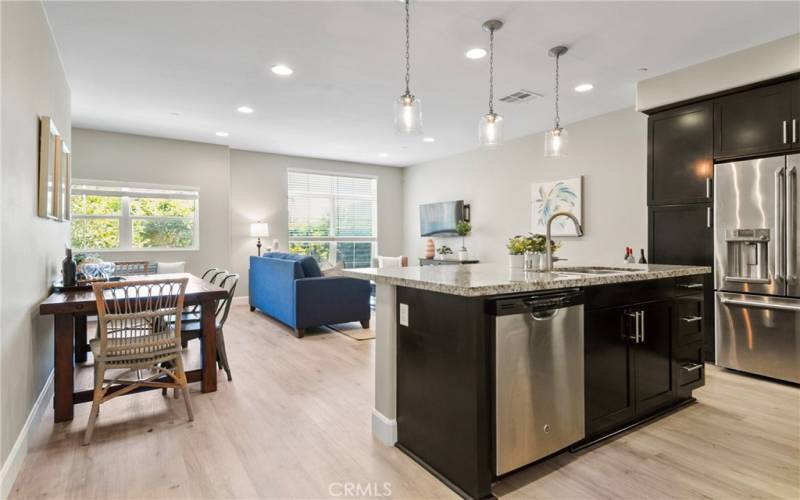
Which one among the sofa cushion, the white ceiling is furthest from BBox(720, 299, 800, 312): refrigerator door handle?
the sofa cushion

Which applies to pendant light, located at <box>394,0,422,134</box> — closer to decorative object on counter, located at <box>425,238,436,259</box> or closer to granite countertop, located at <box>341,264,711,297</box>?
granite countertop, located at <box>341,264,711,297</box>

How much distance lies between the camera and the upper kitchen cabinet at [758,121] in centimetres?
327

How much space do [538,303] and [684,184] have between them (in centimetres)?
298

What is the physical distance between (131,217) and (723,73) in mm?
7390

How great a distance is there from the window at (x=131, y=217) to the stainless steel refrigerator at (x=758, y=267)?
686 centimetres

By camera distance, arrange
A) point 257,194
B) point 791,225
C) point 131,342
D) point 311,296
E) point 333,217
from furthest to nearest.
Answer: point 333,217 < point 257,194 < point 311,296 < point 791,225 < point 131,342

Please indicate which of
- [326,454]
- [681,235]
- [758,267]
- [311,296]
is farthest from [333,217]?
[758,267]

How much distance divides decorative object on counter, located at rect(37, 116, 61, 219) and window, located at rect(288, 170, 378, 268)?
16.2ft

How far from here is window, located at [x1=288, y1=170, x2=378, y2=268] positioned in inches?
316

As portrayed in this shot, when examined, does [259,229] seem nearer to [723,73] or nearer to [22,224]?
[22,224]

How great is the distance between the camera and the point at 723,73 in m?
3.59

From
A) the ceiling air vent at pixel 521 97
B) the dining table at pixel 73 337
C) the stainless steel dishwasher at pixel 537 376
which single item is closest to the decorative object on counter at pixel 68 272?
the dining table at pixel 73 337

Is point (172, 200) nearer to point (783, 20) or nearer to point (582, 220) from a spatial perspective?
point (582, 220)

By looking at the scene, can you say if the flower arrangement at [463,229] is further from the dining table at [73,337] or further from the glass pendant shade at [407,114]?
the dining table at [73,337]
